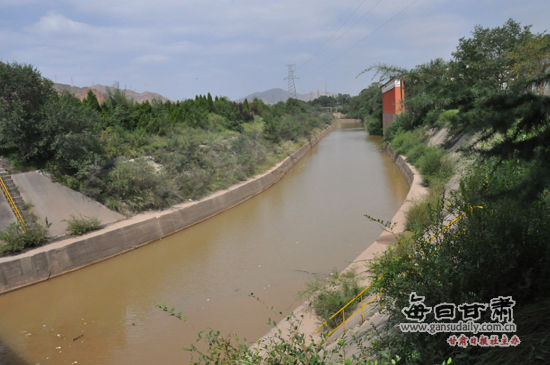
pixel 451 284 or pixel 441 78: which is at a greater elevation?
pixel 441 78

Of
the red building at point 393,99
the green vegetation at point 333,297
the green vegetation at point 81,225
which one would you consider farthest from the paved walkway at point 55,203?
the red building at point 393,99

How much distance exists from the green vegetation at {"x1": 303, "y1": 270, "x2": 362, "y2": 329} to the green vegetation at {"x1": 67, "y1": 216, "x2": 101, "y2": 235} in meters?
6.57

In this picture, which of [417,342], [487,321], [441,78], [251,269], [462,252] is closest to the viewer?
[487,321]

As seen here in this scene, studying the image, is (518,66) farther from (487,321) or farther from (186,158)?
(487,321)

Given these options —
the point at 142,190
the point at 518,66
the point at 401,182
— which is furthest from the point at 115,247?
the point at 518,66

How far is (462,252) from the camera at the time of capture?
330cm

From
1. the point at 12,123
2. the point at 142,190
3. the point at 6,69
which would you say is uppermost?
the point at 6,69

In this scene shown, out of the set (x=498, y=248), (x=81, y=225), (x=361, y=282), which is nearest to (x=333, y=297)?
(x=361, y=282)

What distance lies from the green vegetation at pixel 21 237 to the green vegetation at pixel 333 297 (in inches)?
266

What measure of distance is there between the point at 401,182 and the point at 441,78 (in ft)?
28.2

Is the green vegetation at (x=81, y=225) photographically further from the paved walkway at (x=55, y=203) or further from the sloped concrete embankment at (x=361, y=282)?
the sloped concrete embankment at (x=361, y=282)

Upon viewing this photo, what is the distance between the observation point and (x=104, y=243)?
31.9 ft

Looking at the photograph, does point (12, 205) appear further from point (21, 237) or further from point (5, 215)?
point (21, 237)

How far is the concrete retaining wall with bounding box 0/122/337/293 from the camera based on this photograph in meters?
8.20
